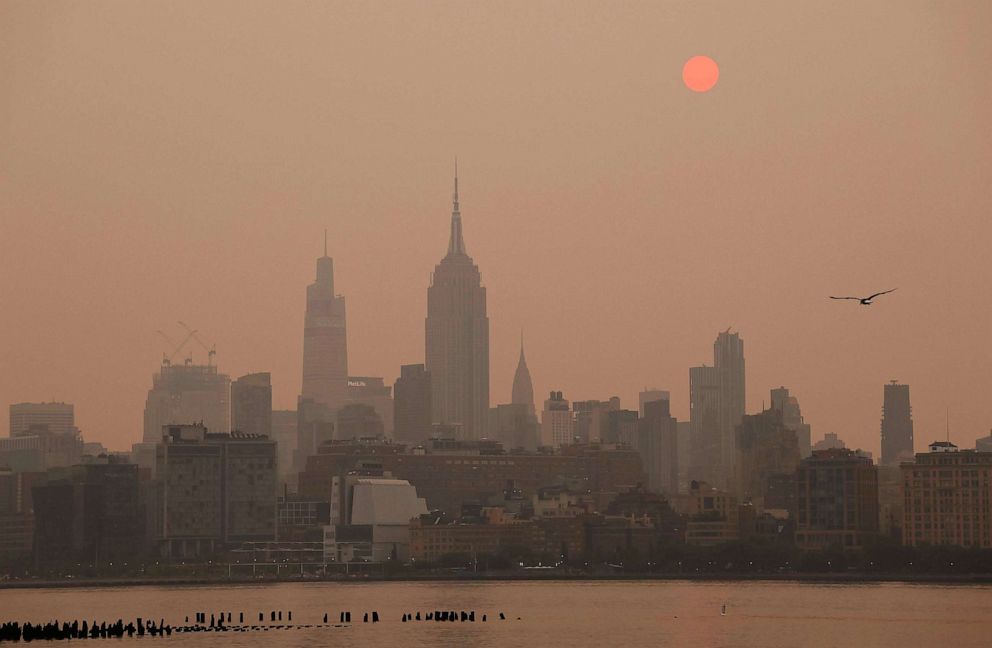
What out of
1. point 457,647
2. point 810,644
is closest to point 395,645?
point 457,647

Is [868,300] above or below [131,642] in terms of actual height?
above

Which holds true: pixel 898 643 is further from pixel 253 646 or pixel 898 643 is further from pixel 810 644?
pixel 253 646

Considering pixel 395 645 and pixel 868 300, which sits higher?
pixel 868 300

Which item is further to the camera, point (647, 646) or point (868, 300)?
point (647, 646)

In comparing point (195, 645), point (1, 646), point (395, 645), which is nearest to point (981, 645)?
point (395, 645)

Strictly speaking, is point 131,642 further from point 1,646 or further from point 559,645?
point 559,645

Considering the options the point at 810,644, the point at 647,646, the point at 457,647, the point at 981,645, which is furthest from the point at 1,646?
the point at 981,645

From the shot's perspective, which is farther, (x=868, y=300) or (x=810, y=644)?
(x=810, y=644)
